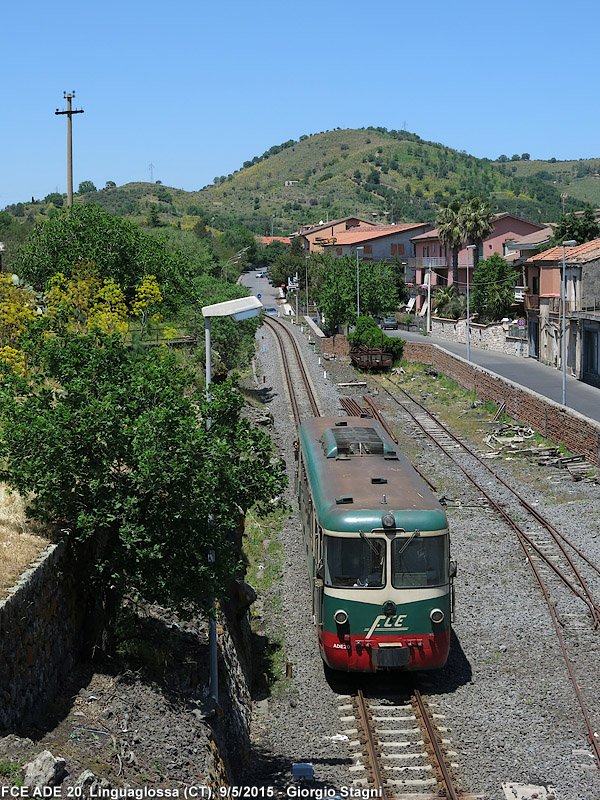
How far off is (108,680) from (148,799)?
2.61 m

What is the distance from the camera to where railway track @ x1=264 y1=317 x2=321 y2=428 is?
3838 centimetres

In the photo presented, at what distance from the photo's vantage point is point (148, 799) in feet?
30.2

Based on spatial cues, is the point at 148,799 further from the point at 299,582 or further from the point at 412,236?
the point at 412,236

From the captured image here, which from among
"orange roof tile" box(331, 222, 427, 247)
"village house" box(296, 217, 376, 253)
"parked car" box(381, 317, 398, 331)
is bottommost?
"parked car" box(381, 317, 398, 331)

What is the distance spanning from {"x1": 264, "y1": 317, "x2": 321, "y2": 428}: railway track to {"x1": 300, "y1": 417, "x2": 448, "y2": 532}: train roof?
1457 centimetres

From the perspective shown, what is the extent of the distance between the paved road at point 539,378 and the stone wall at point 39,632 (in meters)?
22.9

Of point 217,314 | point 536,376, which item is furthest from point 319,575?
point 536,376

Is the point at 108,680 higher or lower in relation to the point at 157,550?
lower

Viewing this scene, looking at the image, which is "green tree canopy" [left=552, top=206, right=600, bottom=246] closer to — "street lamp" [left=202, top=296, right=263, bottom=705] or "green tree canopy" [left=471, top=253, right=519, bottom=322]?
"green tree canopy" [left=471, top=253, right=519, bottom=322]

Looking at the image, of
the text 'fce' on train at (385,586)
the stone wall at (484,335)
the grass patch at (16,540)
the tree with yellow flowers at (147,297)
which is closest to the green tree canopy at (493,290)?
the stone wall at (484,335)

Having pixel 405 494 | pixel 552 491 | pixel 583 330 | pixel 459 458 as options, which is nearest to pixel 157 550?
pixel 405 494

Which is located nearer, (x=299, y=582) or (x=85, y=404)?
(x=85, y=404)

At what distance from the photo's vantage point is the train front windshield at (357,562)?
13.1 meters

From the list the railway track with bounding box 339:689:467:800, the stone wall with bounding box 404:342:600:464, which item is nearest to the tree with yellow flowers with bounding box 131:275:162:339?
the stone wall with bounding box 404:342:600:464
